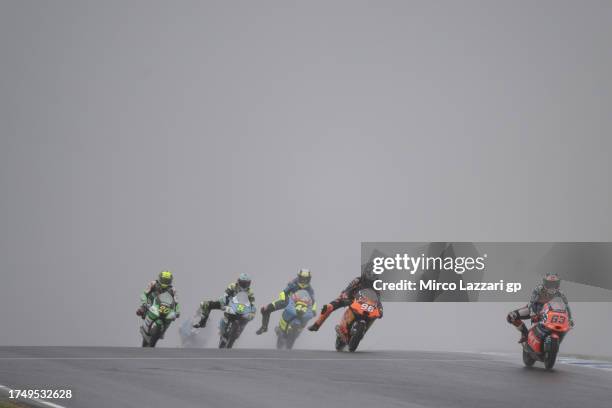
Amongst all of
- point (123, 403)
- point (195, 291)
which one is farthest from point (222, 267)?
point (123, 403)

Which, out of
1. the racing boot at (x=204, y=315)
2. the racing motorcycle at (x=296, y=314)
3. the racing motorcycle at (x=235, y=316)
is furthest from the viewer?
the racing motorcycle at (x=296, y=314)

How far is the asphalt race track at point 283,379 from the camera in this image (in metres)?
14.4

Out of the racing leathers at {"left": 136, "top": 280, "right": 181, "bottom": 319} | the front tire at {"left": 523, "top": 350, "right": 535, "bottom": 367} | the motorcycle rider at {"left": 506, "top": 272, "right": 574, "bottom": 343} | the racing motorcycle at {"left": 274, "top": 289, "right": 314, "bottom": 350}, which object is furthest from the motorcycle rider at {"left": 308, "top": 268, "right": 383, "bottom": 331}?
the racing motorcycle at {"left": 274, "top": 289, "right": 314, "bottom": 350}

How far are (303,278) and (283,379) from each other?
12.3 meters

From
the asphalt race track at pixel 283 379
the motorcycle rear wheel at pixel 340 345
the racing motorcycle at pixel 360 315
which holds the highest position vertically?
the racing motorcycle at pixel 360 315

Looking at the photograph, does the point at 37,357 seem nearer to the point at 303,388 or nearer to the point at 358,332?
the point at 303,388

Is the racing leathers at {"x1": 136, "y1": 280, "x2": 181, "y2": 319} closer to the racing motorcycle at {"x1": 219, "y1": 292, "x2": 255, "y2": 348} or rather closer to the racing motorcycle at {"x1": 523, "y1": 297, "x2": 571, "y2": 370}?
the racing motorcycle at {"x1": 219, "y1": 292, "x2": 255, "y2": 348}

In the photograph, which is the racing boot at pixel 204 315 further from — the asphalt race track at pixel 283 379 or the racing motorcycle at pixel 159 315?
the asphalt race track at pixel 283 379

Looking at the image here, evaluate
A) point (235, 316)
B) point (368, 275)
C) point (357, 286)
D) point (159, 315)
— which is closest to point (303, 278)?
point (235, 316)

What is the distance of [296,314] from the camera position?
29172 millimetres

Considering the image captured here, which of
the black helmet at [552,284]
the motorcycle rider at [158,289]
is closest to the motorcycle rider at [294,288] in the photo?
the motorcycle rider at [158,289]

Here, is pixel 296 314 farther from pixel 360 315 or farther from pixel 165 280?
pixel 360 315

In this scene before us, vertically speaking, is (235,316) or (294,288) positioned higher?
(294,288)

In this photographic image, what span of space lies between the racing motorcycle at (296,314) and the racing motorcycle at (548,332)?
8985mm
